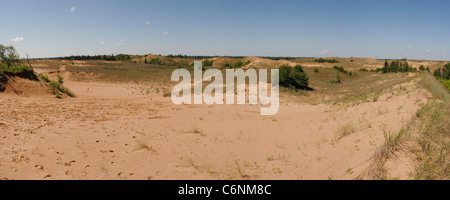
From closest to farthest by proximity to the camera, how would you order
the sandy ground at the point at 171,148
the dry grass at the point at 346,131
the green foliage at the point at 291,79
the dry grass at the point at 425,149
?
the dry grass at the point at 425,149 < the sandy ground at the point at 171,148 < the dry grass at the point at 346,131 < the green foliage at the point at 291,79

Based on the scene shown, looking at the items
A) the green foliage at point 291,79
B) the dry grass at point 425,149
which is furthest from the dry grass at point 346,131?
the green foliage at point 291,79

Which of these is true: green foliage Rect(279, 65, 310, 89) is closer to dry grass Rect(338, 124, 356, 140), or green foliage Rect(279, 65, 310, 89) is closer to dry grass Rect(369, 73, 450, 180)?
dry grass Rect(338, 124, 356, 140)

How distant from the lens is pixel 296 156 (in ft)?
19.2

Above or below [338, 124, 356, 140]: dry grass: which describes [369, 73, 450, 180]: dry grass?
above

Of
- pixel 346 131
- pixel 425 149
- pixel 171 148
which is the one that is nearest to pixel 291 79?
pixel 346 131

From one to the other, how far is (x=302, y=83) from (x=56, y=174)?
84.9 feet

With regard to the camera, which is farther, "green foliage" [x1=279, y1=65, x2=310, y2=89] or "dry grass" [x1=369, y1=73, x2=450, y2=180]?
"green foliage" [x1=279, y1=65, x2=310, y2=89]

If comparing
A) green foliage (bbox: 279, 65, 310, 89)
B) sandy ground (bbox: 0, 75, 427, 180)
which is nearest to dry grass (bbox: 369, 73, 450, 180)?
sandy ground (bbox: 0, 75, 427, 180)

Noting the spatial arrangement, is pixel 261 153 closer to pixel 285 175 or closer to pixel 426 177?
pixel 285 175

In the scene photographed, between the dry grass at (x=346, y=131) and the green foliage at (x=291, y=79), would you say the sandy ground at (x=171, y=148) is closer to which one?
the dry grass at (x=346, y=131)

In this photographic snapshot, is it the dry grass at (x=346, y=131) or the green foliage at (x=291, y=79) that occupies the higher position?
the green foliage at (x=291, y=79)

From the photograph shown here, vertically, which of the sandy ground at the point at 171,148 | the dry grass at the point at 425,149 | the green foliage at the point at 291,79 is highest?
the green foliage at the point at 291,79

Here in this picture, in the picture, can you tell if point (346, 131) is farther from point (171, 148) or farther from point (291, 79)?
point (291, 79)

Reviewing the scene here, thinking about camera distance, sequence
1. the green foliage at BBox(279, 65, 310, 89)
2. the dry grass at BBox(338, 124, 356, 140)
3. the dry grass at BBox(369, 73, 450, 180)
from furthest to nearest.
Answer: the green foliage at BBox(279, 65, 310, 89)
the dry grass at BBox(338, 124, 356, 140)
the dry grass at BBox(369, 73, 450, 180)
